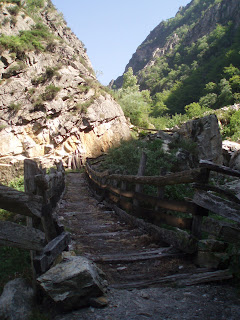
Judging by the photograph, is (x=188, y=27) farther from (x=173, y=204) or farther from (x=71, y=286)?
(x=71, y=286)

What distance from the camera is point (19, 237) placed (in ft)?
7.93

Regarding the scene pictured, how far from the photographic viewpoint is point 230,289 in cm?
272

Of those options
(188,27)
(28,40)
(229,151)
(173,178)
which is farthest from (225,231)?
(188,27)

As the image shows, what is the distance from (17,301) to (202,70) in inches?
3464

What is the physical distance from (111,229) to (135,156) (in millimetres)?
6280

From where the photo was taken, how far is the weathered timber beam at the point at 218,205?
2.96m

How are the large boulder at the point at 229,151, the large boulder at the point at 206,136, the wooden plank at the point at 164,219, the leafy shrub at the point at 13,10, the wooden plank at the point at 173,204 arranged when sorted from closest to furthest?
the wooden plank at the point at 173,204 < the wooden plank at the point at 164,219 < the large boulder at the point at 206,136 < the large boulder at the point at 229,151 < the leafy shrub at the point at 13,10

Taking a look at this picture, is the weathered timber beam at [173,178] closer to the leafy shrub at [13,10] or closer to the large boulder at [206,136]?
the large boulder at [206,136]

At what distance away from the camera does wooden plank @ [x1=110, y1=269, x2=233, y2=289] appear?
2.88m

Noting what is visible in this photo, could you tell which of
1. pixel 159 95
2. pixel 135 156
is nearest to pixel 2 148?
pixel 135 156

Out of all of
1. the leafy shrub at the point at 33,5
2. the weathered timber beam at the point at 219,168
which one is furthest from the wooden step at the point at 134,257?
the leafy shrub at the point at 33,5

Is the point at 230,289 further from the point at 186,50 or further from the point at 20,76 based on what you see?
the point at 186,50

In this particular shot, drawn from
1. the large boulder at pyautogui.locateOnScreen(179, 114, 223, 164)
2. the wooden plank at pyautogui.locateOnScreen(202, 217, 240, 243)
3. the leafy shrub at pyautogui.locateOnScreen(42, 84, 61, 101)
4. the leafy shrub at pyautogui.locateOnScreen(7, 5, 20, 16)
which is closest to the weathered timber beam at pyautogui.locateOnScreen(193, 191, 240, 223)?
the wooden plank at pyautogui.locateOnScreen(202, 217, 240, 243)

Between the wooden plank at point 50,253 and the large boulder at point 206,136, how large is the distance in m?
18.1
